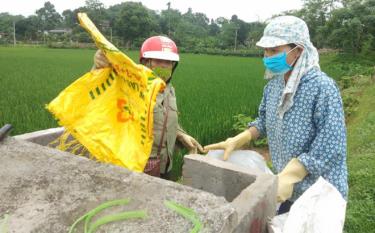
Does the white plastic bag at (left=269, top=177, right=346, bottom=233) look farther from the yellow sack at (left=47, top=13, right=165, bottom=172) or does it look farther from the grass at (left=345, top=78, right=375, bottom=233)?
the grass at (left=345, top=78, right=375, bottom=233)

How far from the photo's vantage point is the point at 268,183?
1816 millimetres

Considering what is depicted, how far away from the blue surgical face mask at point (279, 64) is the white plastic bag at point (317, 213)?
789 mm

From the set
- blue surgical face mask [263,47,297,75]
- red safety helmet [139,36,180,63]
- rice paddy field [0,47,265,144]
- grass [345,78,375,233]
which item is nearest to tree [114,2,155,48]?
rice paddy field [0,47,265,144]

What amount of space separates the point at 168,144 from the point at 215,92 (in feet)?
25.3

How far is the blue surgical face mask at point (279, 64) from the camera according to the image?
220 centimetres

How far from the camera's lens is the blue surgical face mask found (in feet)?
7.21

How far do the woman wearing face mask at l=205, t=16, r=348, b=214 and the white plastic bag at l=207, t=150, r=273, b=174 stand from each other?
92 mm

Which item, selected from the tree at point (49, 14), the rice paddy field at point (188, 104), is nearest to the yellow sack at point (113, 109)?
the rice paddy field at point (188, 104)

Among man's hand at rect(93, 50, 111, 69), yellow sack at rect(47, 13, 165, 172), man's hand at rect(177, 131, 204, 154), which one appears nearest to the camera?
yellow sack at rect(47, 13, 165, 172)

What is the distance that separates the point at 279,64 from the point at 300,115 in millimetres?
336

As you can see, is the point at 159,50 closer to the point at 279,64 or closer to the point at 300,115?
the point at 279,64

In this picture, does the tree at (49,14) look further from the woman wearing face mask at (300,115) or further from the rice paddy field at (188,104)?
the woman wearing face mask at (300,115)

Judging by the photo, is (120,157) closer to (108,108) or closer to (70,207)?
(108,108)

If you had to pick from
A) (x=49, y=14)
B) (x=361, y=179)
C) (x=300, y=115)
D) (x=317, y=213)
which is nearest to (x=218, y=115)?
(x=361, y=179)
